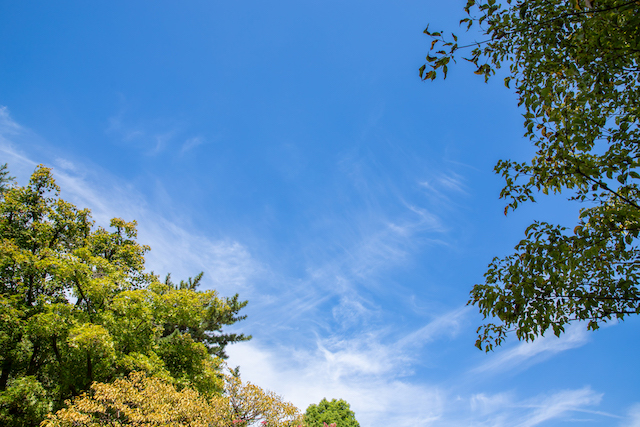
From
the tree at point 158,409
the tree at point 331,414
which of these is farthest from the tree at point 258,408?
the tree at point 331,414

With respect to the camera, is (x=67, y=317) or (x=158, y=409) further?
(x=67, y=317)

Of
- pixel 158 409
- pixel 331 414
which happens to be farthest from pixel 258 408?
pixel 331 414

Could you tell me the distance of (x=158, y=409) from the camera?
10.5m

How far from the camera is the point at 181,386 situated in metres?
15.3

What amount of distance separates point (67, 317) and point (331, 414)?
29.4 metres

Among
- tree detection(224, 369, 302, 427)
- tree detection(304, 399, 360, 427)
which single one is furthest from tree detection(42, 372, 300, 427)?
tree detection(304, 399, 360, 427)

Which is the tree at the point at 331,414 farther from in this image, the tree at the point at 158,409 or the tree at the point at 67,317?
the tree at the point at 158,409

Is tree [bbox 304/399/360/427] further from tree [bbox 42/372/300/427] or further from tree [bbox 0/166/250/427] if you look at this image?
tree [bbox 42/372/300/427]

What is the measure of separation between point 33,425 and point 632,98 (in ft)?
68.2

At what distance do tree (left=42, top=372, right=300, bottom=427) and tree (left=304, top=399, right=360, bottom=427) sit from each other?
23142mm

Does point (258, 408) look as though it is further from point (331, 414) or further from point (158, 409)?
point (331, 414)

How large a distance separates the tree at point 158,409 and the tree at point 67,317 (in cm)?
201

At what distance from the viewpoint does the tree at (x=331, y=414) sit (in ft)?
110

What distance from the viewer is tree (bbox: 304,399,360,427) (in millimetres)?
33469
